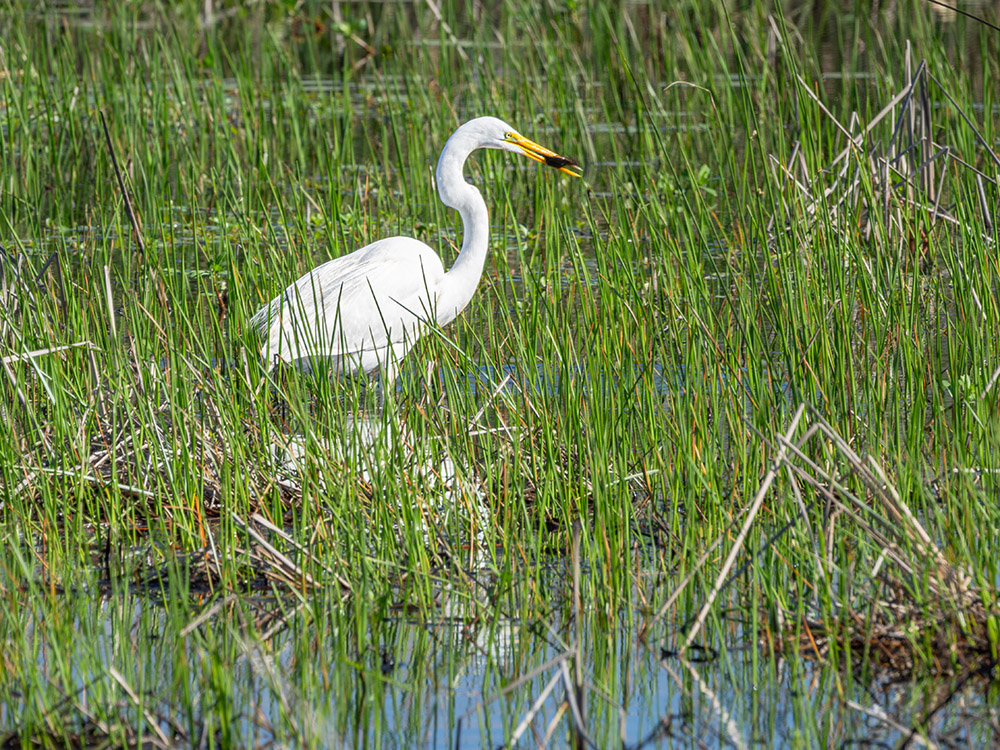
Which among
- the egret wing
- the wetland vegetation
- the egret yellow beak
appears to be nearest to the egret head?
the egret yellow beak

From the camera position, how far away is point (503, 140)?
5016 mm

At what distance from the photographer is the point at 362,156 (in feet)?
27.4

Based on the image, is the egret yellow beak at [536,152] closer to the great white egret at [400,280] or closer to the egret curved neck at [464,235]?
the great white egret at [400,280]

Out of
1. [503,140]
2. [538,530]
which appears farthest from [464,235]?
[538,530]

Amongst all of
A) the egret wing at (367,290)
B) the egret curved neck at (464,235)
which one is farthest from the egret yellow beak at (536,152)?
the egret wing at (367,290)

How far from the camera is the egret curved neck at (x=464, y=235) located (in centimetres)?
475

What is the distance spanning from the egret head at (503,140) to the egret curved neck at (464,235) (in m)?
0.10

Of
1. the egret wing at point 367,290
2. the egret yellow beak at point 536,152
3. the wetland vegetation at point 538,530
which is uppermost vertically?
the egret yellow beak at point 536,152

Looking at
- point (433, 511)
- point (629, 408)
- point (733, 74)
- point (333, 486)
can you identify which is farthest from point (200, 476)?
point (733, 74)

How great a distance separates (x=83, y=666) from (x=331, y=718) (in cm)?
48

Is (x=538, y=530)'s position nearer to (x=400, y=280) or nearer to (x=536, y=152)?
(x=400, y=280)

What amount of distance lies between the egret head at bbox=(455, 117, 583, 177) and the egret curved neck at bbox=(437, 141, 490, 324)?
→ 0.32ft

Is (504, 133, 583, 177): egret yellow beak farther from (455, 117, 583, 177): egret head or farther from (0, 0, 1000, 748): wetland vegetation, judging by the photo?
(0, 0, 1000, 748): wetland vegetation

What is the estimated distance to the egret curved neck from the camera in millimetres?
4750
